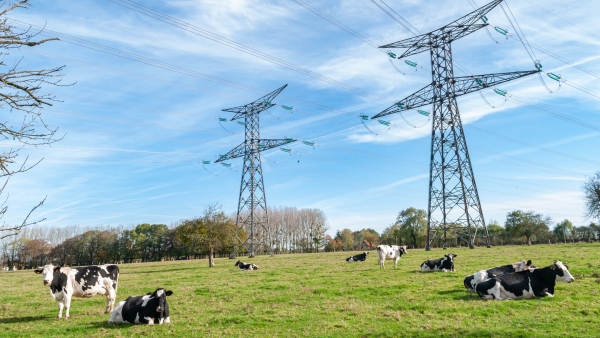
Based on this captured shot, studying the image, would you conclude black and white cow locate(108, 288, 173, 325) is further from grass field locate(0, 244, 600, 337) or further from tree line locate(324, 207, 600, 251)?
tree line locate(324, 207, 600, 251)

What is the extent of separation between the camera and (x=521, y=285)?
1160cm

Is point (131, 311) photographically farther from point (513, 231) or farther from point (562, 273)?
point (513, 231)

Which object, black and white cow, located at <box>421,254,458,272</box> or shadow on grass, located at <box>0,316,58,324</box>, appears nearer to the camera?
shadow on grass, located at <box>0,316,58,324</box>

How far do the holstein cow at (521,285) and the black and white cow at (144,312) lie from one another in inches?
385

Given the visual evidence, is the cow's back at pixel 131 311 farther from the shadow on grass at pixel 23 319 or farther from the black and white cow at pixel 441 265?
the black and white cow at pixel 441 265

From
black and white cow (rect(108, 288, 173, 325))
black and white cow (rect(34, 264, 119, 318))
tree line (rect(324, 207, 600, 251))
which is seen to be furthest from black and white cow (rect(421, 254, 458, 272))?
tree line (rect(324, 207, 600, 251))

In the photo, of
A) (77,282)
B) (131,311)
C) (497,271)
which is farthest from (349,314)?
(77,282)

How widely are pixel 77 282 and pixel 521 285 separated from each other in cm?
1436

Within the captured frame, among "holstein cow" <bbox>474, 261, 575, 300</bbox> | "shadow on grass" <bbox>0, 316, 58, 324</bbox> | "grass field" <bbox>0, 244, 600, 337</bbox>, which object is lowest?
"shadow on grass" <bbox>0, 316, 58, 324</bbox>

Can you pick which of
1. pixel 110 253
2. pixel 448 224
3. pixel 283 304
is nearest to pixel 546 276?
pixel 283 304

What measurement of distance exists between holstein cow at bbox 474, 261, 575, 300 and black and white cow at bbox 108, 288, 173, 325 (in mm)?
9770

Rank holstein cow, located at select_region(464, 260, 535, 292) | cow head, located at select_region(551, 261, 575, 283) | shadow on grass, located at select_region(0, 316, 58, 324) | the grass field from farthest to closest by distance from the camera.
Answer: holstein cow, located at select_region(464, 260, 535, 292) < cow head, located at select_region(551, 261, 575, 283) < shadow on grass, located at select_region(0, 316, 58, 324) < the grass field

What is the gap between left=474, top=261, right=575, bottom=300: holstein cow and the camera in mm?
11461

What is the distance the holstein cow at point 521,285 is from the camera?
1146 centimetres
